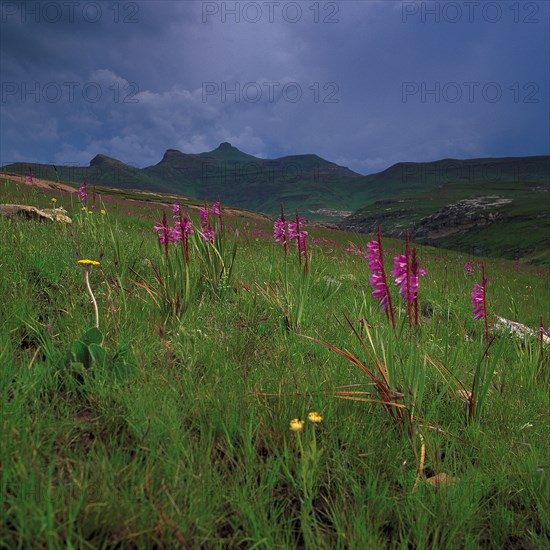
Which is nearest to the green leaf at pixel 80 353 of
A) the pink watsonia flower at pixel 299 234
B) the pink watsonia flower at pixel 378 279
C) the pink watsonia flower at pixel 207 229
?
the pink watsonia flower at pixel 378 279

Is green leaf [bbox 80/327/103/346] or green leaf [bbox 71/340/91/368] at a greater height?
green leaf [bbox 80/327/103/346]

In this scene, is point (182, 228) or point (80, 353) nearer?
point (80, 353)

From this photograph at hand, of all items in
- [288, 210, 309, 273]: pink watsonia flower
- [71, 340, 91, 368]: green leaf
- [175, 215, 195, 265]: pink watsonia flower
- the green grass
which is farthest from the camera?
[175, 215, 195, 265]: pink watsonia flower

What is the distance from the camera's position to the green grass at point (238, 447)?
1.42m

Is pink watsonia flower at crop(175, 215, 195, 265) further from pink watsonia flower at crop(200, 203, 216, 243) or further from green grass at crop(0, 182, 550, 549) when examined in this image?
green grass at crop(0, 182, 550, 549)

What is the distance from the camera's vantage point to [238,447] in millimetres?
1887

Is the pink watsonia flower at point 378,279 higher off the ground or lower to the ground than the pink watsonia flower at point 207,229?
lower

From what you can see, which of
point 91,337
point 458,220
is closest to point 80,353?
point 91,337

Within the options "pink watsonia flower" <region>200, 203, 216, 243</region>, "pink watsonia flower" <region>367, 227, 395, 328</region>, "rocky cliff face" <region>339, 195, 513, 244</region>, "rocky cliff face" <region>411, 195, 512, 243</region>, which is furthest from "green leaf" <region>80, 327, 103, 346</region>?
"rocky cliff face" <region>411, 195, 512, 243</region>

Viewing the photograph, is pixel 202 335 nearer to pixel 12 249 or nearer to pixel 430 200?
pixel 12 249

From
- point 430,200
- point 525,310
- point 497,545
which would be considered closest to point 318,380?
point 497,545

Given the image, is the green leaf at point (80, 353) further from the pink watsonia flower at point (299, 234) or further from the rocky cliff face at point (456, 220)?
the rocky cliff face at point (456, 220)

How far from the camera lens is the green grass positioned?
4.67ft

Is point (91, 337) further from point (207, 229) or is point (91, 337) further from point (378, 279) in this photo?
point (207, 229)
